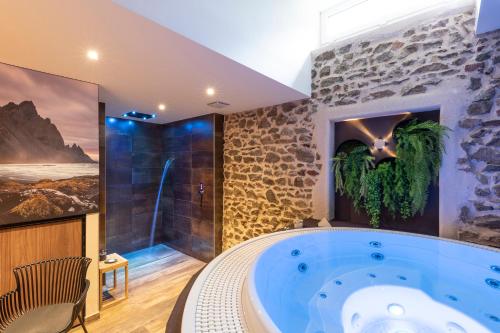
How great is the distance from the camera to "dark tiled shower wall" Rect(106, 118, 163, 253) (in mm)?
4266

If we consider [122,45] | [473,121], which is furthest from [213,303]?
[473,121]

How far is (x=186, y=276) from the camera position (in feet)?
11.8

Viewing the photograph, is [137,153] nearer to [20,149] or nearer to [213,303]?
[20,149]

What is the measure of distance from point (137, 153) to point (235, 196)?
2209 millimetres

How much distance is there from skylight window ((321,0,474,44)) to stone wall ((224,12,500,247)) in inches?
6.8

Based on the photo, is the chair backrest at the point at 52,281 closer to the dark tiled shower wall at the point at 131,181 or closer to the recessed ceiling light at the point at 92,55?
the recessed ceiling light at the point at 92,55

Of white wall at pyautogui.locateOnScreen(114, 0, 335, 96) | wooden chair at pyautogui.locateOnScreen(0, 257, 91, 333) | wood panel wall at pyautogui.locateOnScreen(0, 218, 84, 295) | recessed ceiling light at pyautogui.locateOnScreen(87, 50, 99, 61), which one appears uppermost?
white wall at pyautogui.locateOnScreen(114, 0, 335, 96)

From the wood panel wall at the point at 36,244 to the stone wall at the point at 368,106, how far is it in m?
2.14

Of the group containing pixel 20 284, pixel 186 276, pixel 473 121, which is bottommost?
pixel 186 276

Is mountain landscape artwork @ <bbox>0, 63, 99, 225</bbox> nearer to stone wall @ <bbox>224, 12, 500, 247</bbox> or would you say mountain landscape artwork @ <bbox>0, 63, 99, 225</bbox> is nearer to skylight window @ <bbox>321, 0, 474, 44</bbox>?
stone wall @ <bbox>224, 12, 500, 247</bbox>

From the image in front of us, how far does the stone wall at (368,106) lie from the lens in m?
2.01

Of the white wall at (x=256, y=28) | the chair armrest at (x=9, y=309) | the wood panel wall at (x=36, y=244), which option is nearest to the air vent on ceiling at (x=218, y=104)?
the white wall at (x=256, y=28)

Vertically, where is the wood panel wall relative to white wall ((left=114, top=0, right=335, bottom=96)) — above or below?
below

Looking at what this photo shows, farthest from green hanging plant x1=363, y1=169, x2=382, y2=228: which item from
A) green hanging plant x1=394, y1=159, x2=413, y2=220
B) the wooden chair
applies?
the wooden chair
